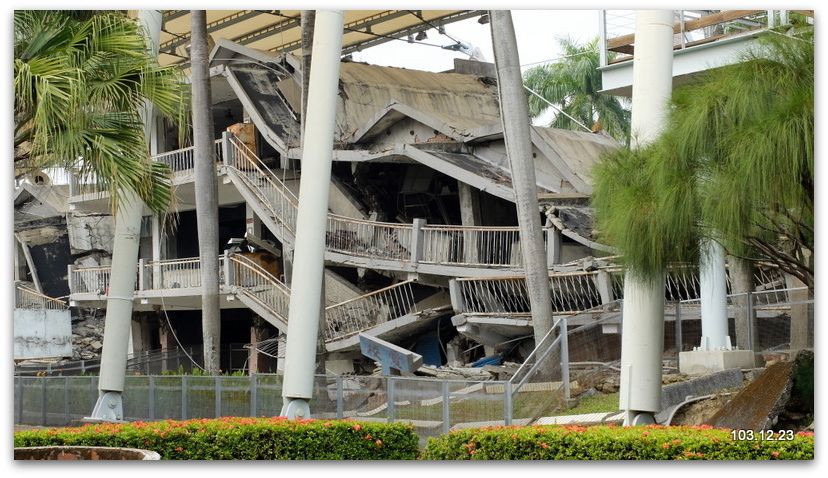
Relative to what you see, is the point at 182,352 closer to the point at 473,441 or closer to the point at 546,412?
the point at 546,412

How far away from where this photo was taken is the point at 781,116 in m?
8.77

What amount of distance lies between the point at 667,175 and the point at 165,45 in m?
23.2

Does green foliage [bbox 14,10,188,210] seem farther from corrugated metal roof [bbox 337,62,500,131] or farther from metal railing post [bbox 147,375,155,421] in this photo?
corrugated metal roof [bbox 337,62,500,131]

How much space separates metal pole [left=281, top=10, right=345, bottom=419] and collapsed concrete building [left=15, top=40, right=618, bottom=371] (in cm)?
859

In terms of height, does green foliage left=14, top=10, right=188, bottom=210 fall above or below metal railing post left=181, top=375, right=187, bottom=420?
above

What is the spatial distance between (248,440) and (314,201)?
2.26 m

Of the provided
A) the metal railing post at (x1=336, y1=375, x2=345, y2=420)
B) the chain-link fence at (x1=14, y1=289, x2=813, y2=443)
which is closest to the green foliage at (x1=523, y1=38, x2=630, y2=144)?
the chain-link fence at (x1=14, y1=289, x2=813, y2=443)

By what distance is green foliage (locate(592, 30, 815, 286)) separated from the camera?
8750 mm

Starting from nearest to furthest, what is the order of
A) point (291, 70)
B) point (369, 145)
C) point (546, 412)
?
point (546, 412), point (369, 145), point (291, 70)

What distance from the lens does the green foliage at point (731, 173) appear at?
875cm

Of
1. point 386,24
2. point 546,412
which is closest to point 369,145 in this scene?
point 386,24

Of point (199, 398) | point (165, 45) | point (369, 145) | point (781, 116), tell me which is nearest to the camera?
point (781, 116)

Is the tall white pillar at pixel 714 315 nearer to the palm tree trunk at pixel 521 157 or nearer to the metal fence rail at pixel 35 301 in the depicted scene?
the palm tree trunk at pixel 521 157
